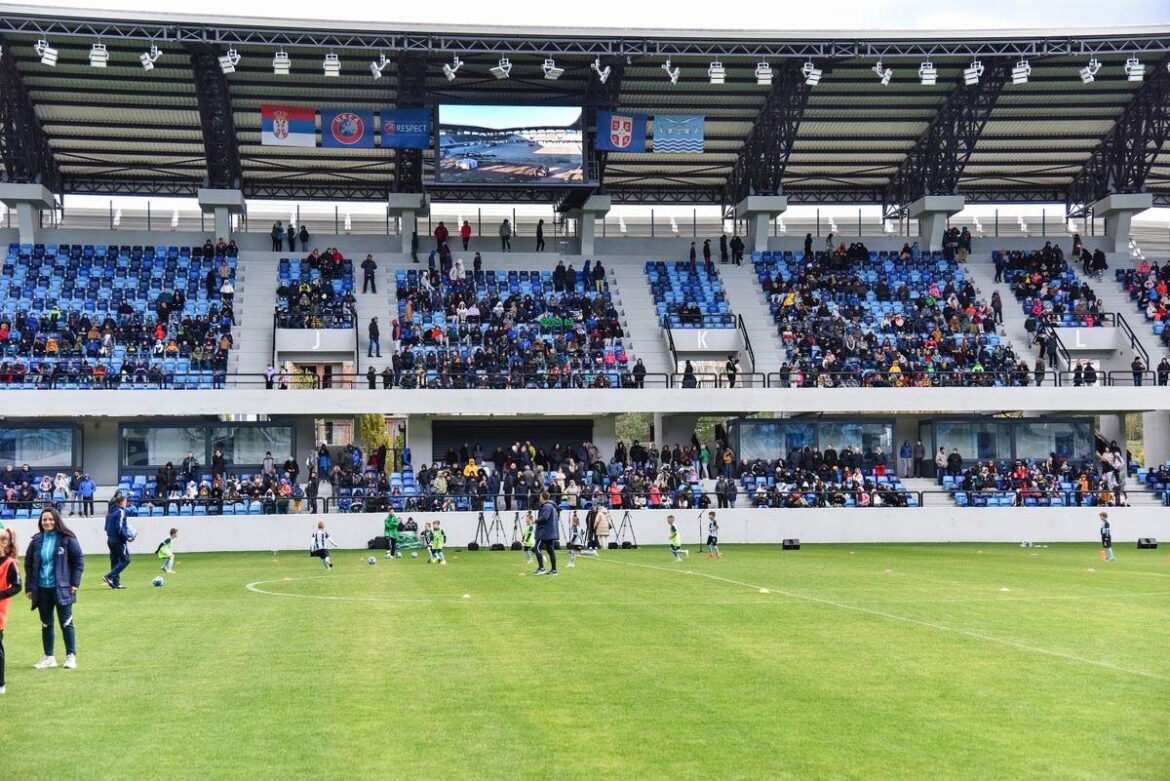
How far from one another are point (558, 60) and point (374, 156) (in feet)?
29.6

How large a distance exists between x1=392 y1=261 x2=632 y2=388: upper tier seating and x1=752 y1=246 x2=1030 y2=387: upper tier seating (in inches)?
265

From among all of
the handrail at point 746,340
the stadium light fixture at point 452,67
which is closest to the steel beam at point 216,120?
the stadium light fixture at point 452,67

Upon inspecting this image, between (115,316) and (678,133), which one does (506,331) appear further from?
(115,316)

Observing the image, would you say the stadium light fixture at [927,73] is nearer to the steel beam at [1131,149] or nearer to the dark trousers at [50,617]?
the steel beam at [1131,149]

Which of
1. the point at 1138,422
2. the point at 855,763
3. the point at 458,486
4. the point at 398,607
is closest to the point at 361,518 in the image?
the point at 458,486

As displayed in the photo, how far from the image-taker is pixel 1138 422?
79.3 metres

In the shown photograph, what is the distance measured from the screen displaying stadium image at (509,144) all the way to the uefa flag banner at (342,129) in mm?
3010

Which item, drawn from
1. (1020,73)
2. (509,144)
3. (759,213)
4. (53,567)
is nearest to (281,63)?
(509,144)

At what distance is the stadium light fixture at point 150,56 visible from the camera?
47.7 m

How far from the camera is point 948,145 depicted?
5800cm

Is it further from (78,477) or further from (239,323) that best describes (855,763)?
(239,323)

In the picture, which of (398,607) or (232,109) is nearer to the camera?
(398,607)

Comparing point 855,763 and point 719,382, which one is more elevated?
point 719,382

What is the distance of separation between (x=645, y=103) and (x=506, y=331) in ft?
37.9
